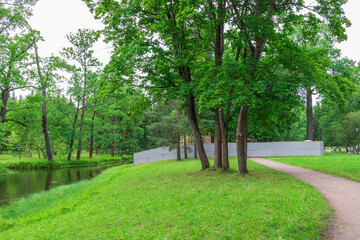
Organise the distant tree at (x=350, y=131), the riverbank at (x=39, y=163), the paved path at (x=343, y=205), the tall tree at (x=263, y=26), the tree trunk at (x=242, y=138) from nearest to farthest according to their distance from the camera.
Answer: the paved path at (x=343, y=205)
the tall tree at (x=263, y=26)
the tree trunk at (x=242, y=138)
the riverbank at (x=39, y=163)
the distant tree at (x=350, y=131)

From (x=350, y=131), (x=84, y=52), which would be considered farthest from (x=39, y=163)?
(x=350, y=131)

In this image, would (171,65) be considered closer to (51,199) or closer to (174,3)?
(174,3)

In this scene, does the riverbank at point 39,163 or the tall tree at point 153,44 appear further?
the riverbank at point 39,163

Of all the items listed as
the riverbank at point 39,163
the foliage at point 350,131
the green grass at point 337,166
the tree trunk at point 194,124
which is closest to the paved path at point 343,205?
the green grass at point 337,166

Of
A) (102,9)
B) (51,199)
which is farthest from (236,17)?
(51,199)

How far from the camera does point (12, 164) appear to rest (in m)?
29.0

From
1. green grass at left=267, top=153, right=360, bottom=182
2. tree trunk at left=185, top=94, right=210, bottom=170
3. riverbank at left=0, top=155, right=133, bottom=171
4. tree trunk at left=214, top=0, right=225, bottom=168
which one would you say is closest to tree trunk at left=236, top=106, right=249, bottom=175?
tree trunk at left=214, top=0, right=225, bottom=168

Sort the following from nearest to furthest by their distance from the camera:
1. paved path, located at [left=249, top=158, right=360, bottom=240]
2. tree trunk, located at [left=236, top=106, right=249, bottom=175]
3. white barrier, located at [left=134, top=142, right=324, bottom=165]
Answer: paved path, located at [left=249, top=158, right=360, bottom=240] → tree trunk, located at [left=236, top=106, right=249, bottom=175] → white barrier, located at [left=134, top=142, right=324, bottom=165]

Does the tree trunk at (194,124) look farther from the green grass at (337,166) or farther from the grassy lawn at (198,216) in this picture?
the green grass at (337,166)

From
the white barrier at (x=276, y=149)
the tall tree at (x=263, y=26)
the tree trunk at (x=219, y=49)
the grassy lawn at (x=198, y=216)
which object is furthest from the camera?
the white barrier at (x=276, y=149)

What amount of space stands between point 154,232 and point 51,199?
8.38 metres

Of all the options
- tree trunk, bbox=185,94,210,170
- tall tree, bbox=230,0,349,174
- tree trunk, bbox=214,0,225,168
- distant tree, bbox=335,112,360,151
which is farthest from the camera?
distant tree, bbox=335,112,360,151

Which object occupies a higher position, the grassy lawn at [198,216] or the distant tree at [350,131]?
the distant tree at [350,131]

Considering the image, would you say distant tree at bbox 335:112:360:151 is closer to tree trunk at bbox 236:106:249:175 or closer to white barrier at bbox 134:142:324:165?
white barrier at bbox 134:142:324:165
